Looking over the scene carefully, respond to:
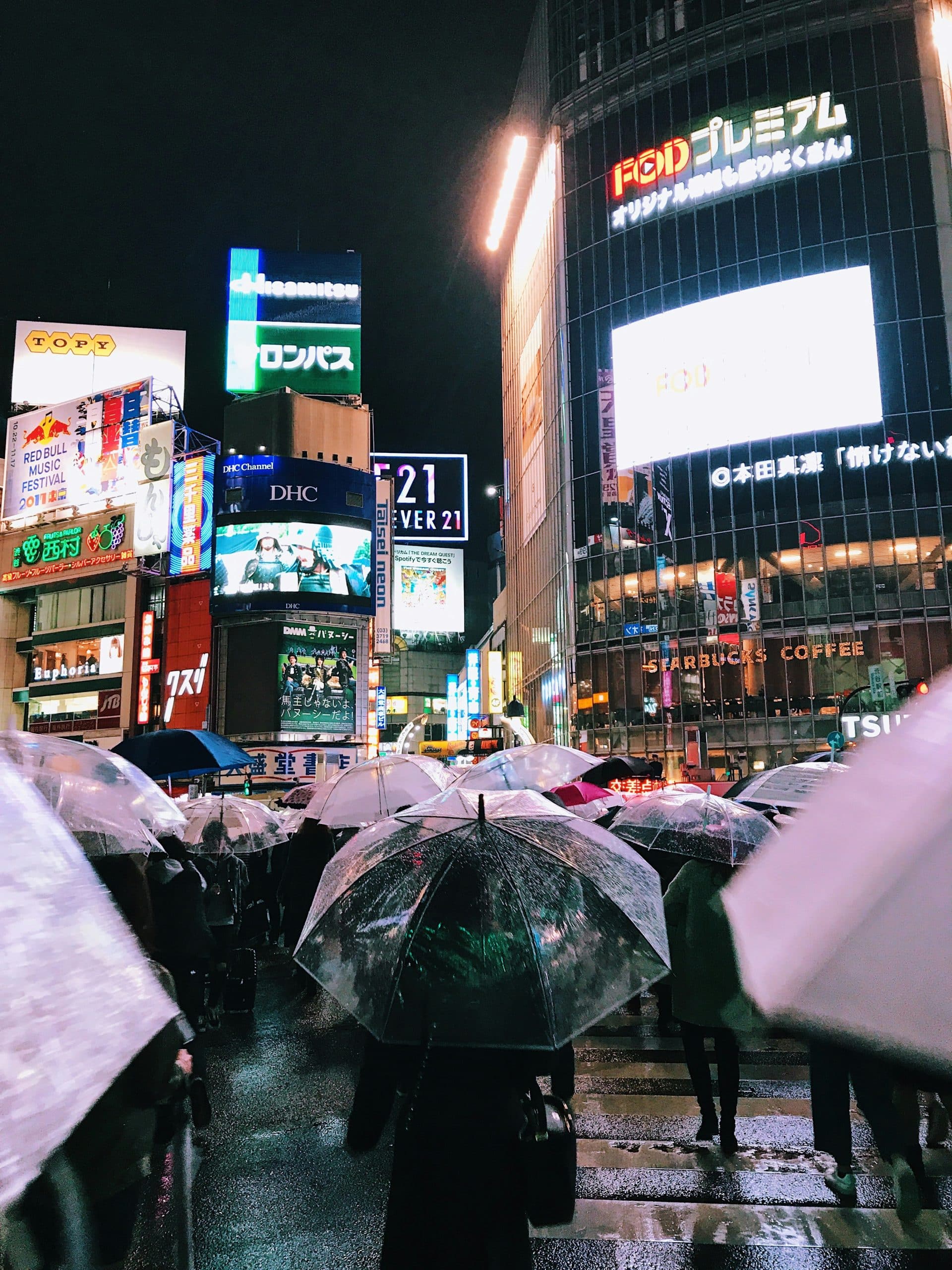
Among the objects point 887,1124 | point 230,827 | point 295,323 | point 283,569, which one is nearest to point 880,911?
point 887,1124

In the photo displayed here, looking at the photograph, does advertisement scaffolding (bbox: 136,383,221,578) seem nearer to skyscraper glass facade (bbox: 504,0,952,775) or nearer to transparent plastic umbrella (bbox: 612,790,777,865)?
skyscraper glass facade (bbox: 504,0,952,775)

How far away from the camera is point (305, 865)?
10.9 m

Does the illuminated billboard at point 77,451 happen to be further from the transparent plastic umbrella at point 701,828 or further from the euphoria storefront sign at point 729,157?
the transparent plastic umbrella at point 701,828

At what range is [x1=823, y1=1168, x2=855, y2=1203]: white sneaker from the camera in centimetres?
548

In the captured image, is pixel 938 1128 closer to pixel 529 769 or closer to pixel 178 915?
pixel 178 915

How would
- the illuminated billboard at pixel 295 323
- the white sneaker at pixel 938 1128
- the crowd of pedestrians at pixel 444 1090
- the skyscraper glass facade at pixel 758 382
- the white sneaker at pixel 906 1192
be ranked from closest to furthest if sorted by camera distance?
the crowd of pedestrians at pixel 444 1090
the white sneaker at pixel 906 1192
the white sneaker at pixel 938 1128
the skyscraper glass facade at pixel 758 382
the illuminated billboard at pixel 295 323

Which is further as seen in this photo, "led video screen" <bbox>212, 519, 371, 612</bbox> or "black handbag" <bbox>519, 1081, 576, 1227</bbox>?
"led video screen" <bbox>212, 519, 371, 612</bbox>

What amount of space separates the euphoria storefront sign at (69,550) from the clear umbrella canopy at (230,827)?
125 feet

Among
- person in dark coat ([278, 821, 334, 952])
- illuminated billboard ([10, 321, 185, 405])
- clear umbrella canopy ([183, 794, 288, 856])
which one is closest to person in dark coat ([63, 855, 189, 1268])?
person in dark coat ([278, 821, 334, 952])

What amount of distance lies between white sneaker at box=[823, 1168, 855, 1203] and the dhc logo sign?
43286 millimetres

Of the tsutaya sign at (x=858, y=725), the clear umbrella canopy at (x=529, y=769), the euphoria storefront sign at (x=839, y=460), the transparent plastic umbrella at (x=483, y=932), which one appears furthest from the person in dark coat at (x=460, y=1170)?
the euphoria storefront sign at (x=839, y=460)

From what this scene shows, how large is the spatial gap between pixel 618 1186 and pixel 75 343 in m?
59.9

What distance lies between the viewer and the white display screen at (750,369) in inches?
1820

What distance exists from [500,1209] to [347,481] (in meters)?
46.3
